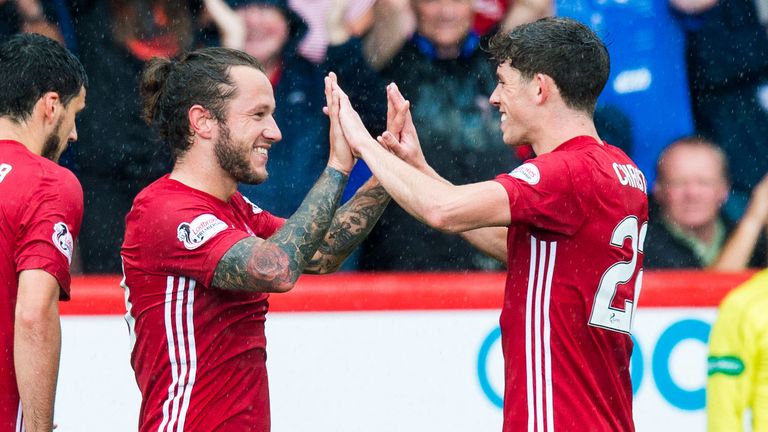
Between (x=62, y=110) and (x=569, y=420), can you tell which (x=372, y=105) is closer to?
(x=62, y=110)

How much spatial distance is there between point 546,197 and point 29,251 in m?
1.46

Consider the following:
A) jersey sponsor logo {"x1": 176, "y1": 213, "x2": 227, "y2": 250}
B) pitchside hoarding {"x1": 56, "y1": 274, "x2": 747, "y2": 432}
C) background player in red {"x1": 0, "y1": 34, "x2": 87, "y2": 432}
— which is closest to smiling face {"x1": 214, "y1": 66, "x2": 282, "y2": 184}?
jersey sponsor logo {"x1": 176, "y1": 213, "x2": 227, "y2": 250}

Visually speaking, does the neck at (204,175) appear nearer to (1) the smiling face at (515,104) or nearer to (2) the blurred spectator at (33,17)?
(1) the smiling face at (515,104)

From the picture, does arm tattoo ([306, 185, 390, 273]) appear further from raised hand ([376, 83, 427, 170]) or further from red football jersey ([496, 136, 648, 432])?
red football jersey ([496, 136, 648, 432])

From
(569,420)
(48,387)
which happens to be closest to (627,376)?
(569,420)

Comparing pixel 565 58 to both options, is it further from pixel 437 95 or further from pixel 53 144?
pixel 437 95

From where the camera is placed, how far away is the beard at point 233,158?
12.9 feet

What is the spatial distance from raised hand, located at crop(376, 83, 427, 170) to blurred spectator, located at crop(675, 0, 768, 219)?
2046mm

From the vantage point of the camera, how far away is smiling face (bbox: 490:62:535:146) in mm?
3947

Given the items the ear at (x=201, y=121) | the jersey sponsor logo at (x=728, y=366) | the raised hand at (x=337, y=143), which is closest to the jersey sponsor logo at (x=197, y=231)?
the ear at (x=201, y=121)

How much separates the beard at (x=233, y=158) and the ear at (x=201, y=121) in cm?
4

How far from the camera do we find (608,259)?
3734 mm

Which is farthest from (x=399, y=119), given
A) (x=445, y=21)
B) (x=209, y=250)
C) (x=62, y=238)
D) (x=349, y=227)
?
(x=445, y=21)

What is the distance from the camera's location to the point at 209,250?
3.67 metres
